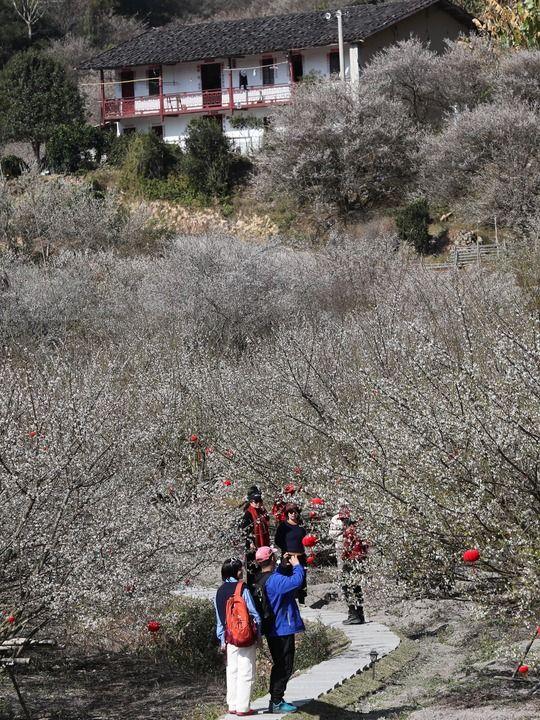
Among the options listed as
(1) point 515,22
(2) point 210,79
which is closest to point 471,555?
(1) point 515,22

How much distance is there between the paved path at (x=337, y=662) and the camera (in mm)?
10938

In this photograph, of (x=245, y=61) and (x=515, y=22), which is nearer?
(x=515, y=22)

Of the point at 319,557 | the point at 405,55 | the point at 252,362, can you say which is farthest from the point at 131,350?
the point at 405,55

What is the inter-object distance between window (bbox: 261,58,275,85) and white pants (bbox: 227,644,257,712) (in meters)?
43.0

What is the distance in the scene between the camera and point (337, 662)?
12.5 metres

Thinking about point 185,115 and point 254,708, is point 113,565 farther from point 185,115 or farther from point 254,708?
point 185,115

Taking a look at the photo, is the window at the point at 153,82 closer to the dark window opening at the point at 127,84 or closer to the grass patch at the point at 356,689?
the dark window opening at the point at 127,84

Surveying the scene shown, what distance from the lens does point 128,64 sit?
52.3 metres

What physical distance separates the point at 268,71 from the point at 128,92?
6.65 m

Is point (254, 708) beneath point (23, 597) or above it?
beneath

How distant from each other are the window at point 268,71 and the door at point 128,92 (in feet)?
19.2

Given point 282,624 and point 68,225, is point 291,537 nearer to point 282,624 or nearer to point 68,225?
point 282,624

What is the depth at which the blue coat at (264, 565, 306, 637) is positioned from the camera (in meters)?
10.1

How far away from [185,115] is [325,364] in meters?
35.1
